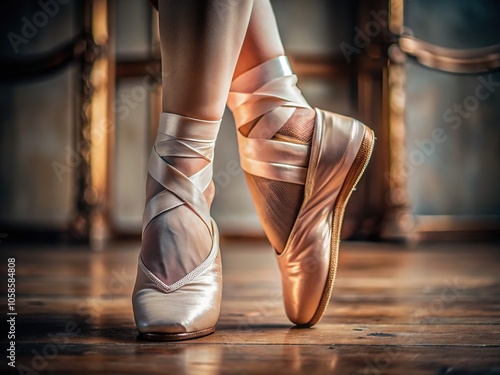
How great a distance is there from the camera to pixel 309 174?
2.10 feet

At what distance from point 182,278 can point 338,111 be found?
166cm

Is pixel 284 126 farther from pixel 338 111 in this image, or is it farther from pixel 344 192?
pixel 338 111

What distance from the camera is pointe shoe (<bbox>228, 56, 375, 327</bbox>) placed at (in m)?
0.64

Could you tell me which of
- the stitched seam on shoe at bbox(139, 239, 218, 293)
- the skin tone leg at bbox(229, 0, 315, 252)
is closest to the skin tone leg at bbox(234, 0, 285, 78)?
the skin tone leg at bbox(229, 0, 315, 252)

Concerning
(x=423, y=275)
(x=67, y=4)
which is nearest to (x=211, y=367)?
(x=423, y=275)

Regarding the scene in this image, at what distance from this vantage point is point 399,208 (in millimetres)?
2082

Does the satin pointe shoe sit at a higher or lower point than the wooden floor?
higher

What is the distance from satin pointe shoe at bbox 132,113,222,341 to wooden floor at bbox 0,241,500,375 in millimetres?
46

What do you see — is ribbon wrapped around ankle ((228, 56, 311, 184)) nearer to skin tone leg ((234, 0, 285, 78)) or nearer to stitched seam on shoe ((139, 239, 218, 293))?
skin tone leg ((234, 0, 285, 78))

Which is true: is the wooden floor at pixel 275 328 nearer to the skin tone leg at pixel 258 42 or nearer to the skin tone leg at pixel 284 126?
the skin tone leg at pixel 284 126

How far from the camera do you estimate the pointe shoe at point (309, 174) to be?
642 millimetres

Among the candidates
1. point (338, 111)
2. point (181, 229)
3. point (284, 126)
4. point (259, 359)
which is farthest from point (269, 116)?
point (338, 111)

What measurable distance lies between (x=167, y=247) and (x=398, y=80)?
1.70 meters

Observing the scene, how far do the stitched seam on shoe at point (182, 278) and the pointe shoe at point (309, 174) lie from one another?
3.6 inches
